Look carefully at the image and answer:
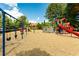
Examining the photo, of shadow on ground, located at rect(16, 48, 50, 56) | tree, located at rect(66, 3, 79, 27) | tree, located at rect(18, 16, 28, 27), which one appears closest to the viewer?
shadow on ground, located at rect(16, 48, 50, 56)

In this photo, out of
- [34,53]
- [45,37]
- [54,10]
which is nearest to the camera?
[34,53]

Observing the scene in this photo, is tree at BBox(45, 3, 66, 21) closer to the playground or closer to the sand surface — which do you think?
the playground

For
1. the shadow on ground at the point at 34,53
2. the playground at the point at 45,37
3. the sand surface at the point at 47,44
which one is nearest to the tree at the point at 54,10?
the playground at the point at 45,37

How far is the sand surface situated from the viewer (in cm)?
299

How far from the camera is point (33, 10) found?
316 cm

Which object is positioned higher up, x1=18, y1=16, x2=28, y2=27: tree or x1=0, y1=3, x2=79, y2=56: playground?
x1=18, y1=16, x2=28, y2=27: tree

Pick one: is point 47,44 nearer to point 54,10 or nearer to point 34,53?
point 34,53

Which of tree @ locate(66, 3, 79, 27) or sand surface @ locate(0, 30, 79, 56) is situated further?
tree @ locate(66, 3, 79, 27)

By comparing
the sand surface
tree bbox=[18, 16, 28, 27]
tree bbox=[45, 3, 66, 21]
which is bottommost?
the sand surface

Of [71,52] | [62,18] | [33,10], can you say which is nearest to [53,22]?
[62,18]

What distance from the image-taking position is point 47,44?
3.39 m

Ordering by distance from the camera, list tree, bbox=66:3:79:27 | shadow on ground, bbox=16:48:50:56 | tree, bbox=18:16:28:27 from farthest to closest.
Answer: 1. tree, bbox=18:16:28:27
2. tree, bbox=66:3:79:27
3. shadow on ground, bbox=16:48:50:56

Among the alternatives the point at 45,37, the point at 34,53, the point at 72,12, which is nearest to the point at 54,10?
the point at 72,12

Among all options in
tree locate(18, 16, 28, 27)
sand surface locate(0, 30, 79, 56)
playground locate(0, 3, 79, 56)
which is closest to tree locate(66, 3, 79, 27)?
playground locate(0, 3, 79, 56)
